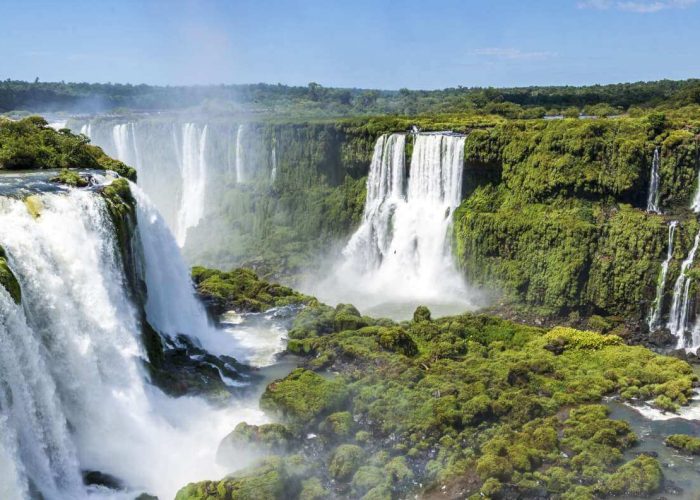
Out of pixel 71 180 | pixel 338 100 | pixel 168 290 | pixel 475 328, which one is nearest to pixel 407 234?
pixel 475 328

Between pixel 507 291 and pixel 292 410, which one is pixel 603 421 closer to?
pixel 292 410

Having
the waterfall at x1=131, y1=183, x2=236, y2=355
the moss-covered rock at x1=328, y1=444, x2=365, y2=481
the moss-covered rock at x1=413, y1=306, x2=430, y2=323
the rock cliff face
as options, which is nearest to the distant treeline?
the rock cliff face

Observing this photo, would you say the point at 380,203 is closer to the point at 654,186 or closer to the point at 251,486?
the point at 654,186

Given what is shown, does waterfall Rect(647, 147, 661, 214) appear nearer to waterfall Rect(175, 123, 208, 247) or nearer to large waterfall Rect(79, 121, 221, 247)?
waterfall Rect(175, 123, 208, 247)

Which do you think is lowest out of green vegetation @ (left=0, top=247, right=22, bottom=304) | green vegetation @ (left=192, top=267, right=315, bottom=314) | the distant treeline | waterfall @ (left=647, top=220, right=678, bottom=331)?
green vegetation @ (left=192, top=267, right=315, bottom=314)

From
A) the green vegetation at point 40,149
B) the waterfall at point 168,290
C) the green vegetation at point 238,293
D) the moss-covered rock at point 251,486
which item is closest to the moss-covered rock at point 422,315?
the green vegetation at point 238,293

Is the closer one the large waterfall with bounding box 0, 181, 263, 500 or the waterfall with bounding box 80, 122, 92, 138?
the large waterfall with bounding box 0, 181, 263, 500

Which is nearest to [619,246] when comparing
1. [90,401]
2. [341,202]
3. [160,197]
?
[341,202]
